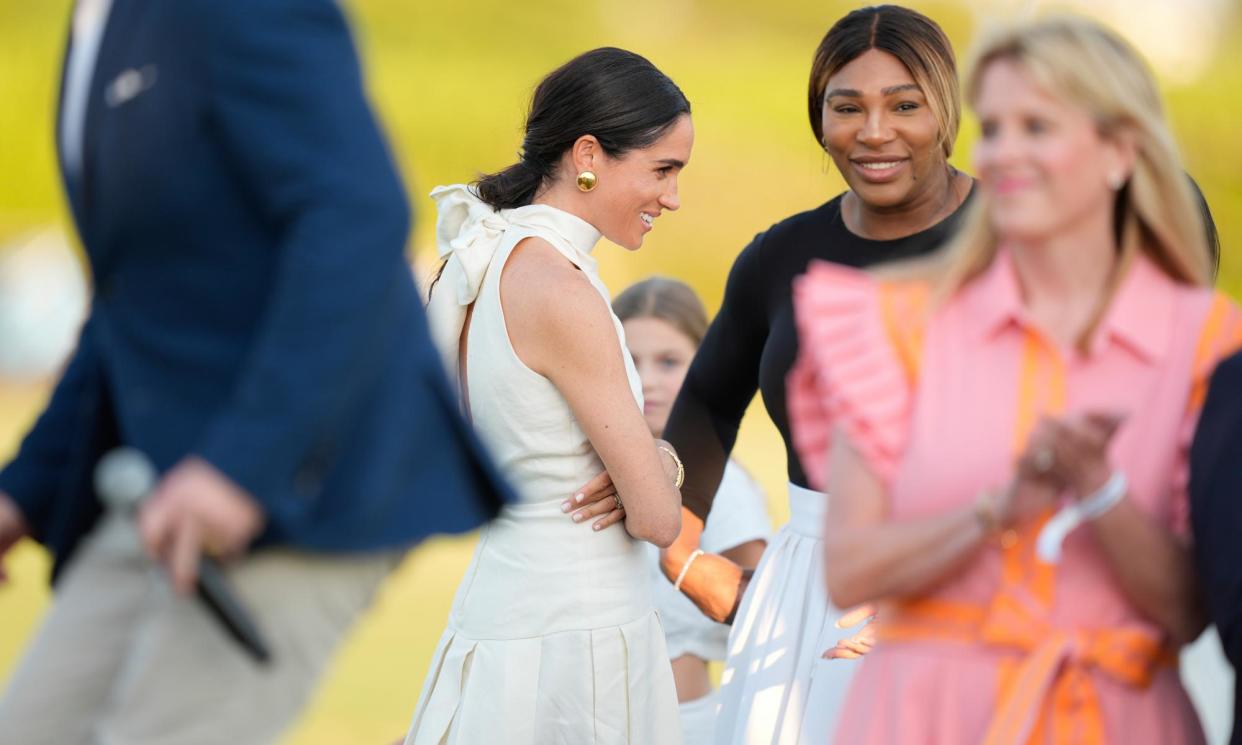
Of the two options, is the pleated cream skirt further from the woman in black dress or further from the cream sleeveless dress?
the woman in black dress

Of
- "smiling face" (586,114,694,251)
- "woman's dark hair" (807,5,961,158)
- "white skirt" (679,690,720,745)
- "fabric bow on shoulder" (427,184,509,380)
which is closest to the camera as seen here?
"fabric bow on shoulder" (427,184,509,380)

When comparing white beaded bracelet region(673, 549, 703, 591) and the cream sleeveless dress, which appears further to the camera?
white beaded bracelet region(673, 549, 703, 591)

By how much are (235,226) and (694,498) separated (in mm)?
1874

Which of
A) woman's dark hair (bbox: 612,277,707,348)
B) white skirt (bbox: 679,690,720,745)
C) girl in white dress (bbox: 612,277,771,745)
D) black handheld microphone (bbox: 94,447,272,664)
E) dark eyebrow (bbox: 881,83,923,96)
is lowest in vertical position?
white skirt (bbox: 679,690,720,745)

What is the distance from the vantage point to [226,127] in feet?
6.29

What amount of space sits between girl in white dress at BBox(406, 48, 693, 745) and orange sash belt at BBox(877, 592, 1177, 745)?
1.15 metres

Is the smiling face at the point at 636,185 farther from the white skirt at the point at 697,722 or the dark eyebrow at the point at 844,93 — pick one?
the white skirt at the point at 697,722

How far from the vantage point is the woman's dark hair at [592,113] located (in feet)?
10.8

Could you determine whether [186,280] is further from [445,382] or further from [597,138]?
[597,138]

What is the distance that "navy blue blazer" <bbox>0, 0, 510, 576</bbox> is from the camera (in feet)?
6.18

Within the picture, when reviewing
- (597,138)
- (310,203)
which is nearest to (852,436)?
(310,203)

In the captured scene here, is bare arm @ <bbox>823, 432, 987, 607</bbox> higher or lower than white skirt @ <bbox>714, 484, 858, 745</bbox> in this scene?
higher

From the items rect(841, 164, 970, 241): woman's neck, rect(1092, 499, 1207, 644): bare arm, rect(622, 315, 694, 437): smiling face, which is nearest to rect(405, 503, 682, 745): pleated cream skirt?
rect(841, 164, 970, 241): woman's neck

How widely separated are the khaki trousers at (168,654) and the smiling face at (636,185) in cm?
137
